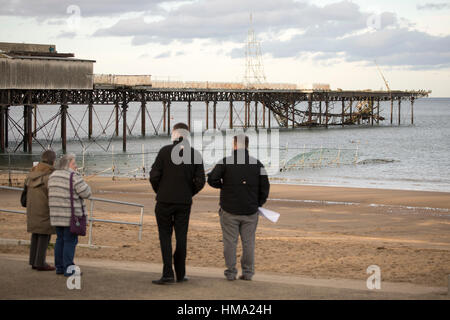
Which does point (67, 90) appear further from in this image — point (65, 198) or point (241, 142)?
point (241, 142)

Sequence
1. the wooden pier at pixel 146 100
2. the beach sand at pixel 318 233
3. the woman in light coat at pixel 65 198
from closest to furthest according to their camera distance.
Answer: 1. the woman in light coat at pixel 65 198
2. the beach sand at pixel 318 233
3. the wooden pier at pixel 146 100

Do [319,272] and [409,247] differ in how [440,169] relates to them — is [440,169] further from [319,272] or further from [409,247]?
[319,272]

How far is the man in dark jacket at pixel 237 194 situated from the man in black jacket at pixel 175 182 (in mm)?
394

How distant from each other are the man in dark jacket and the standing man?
2146 mm

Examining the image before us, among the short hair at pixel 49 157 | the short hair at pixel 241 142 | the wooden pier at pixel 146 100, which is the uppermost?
the wooden pier at pixel 146 100

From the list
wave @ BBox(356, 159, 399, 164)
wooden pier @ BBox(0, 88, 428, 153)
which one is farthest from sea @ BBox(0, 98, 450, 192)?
wooden pier @ BBox(0, 88, 428, 153)

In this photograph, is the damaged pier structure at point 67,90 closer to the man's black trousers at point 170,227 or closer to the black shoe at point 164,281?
the man's black trousers at point 170,227

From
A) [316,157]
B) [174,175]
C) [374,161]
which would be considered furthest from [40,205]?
[374,161]

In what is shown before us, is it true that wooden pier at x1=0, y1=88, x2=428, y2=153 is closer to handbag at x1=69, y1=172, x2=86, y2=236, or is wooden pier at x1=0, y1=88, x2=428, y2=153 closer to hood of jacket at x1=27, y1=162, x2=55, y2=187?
hood of jacket at x1=27, y1=162, x2=55, y2=187

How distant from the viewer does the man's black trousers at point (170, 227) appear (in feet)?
26.3

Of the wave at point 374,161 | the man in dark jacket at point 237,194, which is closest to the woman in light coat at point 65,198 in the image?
the man in dark jacket at point 237,194

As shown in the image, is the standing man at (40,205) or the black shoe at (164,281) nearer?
the black shoe at (164,281)

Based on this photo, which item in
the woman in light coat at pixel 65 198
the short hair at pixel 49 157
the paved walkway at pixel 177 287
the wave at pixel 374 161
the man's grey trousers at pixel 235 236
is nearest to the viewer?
the paved walkway at pixel 177 287
